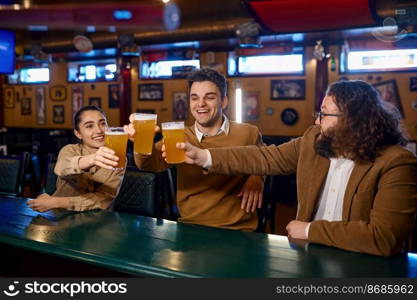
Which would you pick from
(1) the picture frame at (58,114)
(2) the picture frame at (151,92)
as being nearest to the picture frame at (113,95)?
(2) the picture frame at (151,92)

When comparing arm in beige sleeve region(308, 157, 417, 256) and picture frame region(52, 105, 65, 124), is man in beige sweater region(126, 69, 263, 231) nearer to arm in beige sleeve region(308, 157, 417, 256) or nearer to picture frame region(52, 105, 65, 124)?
arm in beige sleeve region(308, 157, 417, 256)

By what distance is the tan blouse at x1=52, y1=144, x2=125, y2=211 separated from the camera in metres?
2.22

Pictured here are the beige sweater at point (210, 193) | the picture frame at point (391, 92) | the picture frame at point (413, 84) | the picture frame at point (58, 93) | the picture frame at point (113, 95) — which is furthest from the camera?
the picture frame at point (58, 93)

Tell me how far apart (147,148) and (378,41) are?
597cm

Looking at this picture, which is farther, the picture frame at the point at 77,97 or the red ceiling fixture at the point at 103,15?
the picture frame at the point at 77,97

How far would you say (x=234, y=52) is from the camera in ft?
26.5

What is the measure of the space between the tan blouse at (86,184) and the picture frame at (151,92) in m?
6.64

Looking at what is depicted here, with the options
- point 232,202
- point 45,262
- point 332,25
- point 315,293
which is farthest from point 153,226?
point 332,25

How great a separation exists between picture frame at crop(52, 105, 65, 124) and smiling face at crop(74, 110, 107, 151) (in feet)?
28.1

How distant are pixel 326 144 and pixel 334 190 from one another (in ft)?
0.65

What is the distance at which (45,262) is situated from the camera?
2229mm

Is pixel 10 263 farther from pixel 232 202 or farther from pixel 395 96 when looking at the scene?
pixel 395 96

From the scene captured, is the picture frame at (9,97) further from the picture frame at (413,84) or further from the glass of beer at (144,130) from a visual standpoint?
the glass of beer at (144,130)

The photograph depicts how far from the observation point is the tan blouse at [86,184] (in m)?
2.22
